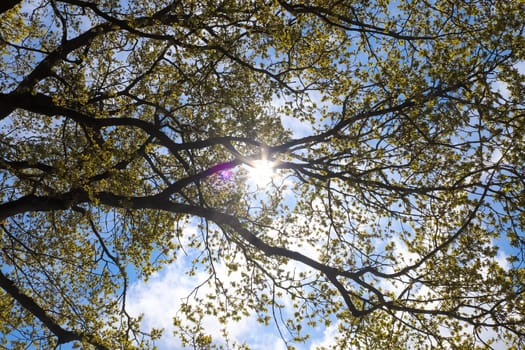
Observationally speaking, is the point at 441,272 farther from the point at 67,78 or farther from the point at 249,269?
the point at 67,78

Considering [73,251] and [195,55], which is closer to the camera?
[195,55]

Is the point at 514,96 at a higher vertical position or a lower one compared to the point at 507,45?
lower

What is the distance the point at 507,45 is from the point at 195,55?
25.0 feet

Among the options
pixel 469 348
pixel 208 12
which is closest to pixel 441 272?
pixel 469 348

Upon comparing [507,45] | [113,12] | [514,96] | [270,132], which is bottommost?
[514,96]

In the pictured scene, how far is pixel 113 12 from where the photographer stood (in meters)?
11.6

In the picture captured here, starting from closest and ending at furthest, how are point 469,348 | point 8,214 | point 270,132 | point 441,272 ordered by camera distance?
point 469,348, point 441,272, point 8,214, point 270,132

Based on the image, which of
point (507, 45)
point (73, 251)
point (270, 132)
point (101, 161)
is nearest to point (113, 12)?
point (101, 161)

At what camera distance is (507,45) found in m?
8.20

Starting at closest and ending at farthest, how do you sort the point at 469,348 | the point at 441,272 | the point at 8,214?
the point at 469,348 → the point at 441,272 → the point at 8,214

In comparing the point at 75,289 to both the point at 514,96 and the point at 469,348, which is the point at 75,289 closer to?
the point at 469,348

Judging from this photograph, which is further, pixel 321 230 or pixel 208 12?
pixel 321 230

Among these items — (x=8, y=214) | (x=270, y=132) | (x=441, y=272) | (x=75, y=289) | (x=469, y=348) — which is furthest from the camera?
(x=75, y=289)

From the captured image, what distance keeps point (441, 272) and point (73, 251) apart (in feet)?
42.1
